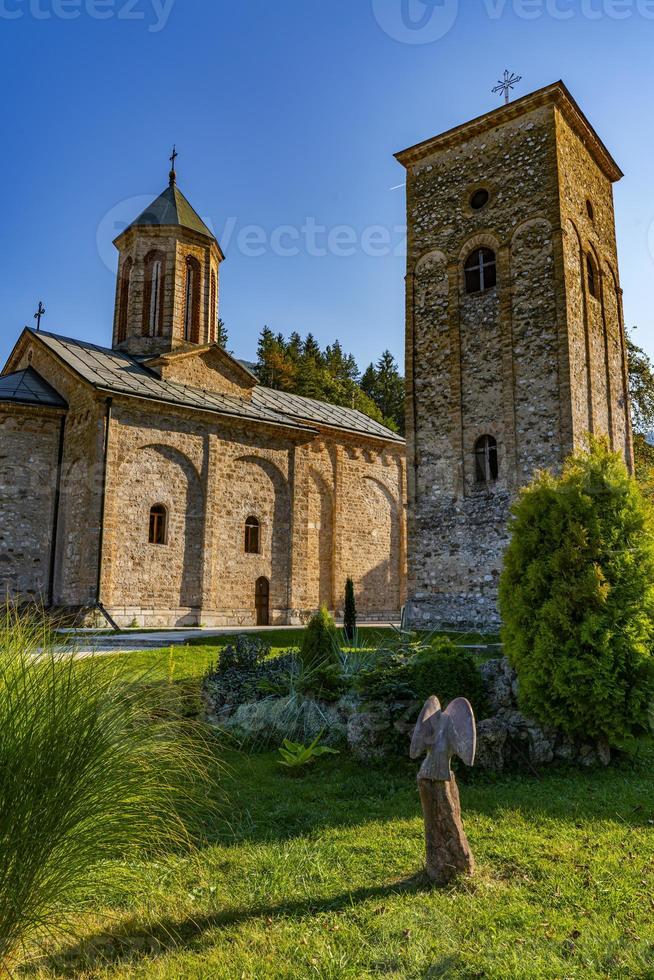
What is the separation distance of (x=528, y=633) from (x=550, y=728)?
79 cm

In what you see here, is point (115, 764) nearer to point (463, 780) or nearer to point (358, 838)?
point (358, 838)

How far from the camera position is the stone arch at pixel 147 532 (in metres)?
17.4

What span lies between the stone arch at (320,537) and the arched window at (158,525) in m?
5.24

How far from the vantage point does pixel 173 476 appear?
18703 mm

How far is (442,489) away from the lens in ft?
50.5

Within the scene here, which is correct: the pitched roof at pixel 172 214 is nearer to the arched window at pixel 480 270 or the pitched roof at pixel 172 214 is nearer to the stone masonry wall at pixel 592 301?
the arched window at pixel 480 270

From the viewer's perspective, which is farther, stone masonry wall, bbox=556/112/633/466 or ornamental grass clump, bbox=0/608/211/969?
stone masonry wall, bbox=556/112/633/466

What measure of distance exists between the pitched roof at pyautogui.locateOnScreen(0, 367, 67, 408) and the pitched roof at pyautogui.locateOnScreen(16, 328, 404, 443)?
1226 mm

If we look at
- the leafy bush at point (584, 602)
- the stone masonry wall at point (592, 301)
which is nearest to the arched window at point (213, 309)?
the stone masonry wall at point (592, 301)

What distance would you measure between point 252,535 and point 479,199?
11147 mm

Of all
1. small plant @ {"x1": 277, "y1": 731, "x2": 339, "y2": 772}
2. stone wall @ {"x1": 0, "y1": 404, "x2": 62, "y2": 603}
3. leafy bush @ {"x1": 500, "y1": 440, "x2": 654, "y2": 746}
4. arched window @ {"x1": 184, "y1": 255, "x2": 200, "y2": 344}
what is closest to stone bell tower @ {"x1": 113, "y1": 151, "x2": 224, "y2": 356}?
arched window @ {"x1": 184, "y1": 255, "x2": 200, "y2": 344}

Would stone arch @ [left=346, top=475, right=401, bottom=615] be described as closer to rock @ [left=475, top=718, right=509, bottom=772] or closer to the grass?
rock @ [left=475, top=718, right=509, bottom=772]

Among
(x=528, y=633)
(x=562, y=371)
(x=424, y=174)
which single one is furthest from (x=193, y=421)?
(x=528, y=633)

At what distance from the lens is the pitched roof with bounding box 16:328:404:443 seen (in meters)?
18.0
